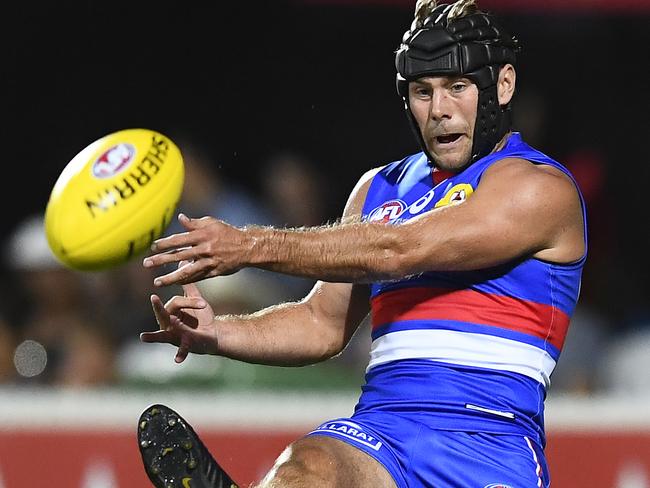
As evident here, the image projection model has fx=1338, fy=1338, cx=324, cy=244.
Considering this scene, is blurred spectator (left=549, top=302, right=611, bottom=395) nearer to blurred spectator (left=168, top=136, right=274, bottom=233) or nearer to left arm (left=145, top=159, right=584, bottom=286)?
blurred spectator (left=168, top=136, right=274, bottom=233)

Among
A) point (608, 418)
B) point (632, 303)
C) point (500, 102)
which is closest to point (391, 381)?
point (500, 102)

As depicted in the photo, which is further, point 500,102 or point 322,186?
point 322,186

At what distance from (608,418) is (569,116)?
323 centimetres

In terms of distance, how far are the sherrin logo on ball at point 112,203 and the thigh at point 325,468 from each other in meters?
0.90

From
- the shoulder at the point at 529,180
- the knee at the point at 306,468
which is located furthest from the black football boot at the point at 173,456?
the shoulder at the point at 529,180

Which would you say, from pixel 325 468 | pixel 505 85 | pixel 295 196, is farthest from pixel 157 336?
pixel 295 196

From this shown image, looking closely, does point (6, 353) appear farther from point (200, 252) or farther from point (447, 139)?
point (200, 252)

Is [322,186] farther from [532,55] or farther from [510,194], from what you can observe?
[510,194]

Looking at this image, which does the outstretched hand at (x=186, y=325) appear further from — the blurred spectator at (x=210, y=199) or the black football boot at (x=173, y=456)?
the blurred spectator at (x=210, y=199)

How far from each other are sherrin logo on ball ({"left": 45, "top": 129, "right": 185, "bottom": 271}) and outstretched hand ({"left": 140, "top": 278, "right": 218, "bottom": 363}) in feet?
0.85

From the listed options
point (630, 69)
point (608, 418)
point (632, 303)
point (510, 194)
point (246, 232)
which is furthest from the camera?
point (630, 69)

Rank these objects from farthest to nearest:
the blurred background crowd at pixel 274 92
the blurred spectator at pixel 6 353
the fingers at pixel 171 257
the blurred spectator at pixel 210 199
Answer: the blurred background crowd at pixel 274 92 → the blurred spectator at pixel 210 199 → the blurred spectator at pixel 6 353 → the fingers at pixel 171 257

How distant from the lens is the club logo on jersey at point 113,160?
181 inches

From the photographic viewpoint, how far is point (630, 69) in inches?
393
